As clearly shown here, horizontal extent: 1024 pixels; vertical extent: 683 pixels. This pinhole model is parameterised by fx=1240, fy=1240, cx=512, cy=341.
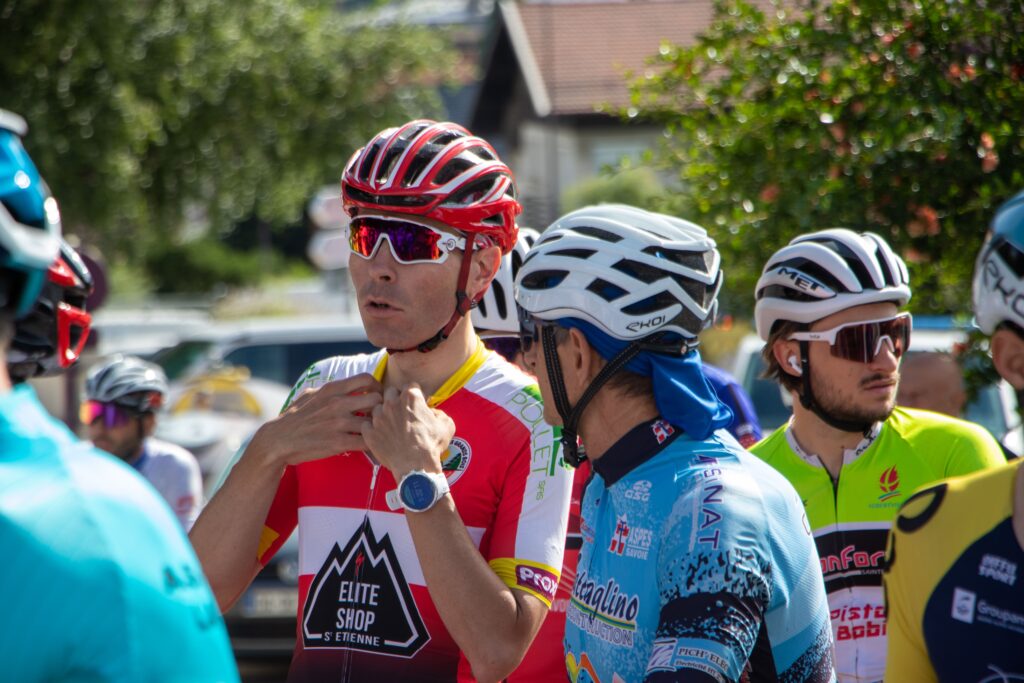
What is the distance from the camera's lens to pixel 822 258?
3814mm

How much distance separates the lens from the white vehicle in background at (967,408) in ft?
25.3

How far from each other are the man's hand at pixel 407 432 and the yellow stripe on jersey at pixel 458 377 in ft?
0.71

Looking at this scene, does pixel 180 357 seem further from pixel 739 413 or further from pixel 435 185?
pixel 435 185

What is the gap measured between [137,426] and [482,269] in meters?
4.87

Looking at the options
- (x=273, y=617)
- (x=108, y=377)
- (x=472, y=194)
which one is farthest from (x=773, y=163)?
(x=273, y=617)

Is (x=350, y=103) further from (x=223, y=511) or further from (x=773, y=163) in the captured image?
(x=223, y=511)

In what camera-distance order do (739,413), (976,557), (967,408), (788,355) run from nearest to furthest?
(976,557), (788,355), (739,413), (967,408)

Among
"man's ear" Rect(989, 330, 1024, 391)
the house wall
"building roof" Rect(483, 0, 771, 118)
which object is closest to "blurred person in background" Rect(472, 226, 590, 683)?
"man's ear" Rect(989, 330, 1024, 391)

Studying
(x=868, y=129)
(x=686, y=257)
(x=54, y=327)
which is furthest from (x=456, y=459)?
(x=868, y=129)

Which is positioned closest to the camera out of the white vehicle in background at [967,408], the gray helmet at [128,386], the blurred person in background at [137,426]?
the blurred person in background at [137,426]

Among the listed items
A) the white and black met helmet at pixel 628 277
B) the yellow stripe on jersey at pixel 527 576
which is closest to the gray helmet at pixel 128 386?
the yellow stripe on jersey at pixel 527 576

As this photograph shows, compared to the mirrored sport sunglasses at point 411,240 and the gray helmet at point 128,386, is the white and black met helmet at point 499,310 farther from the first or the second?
the gray helmet at point 128,386

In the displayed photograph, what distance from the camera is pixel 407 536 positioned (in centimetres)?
294

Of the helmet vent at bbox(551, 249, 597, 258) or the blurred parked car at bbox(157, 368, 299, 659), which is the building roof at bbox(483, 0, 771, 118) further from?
the helmet vent at bbox(551, 249, 597, 258)
